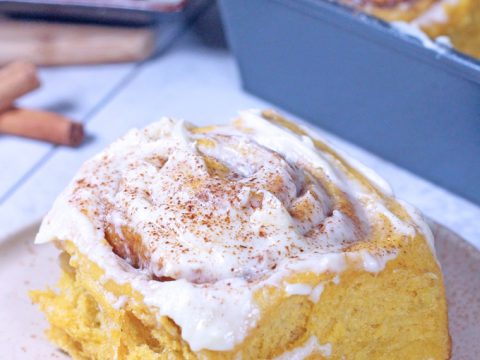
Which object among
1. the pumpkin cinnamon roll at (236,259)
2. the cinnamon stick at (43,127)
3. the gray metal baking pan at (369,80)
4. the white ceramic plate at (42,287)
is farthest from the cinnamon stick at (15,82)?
the pumpkin cinnamon roll at (236,259)

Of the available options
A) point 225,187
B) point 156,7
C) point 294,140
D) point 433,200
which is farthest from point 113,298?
point 156,7

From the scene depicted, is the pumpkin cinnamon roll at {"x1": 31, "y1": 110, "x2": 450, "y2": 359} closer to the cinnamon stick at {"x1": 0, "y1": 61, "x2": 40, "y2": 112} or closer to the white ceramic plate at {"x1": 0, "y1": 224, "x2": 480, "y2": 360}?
the white ceramic plate at {"x1": 0, "y1": 224, "x2": 480, "y2": 360}

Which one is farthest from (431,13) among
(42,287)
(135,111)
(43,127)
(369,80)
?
(42,287)

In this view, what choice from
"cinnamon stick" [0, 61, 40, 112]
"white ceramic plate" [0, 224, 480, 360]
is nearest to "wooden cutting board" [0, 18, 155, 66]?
Result: "cinnamon stick" [0, 61, 40, 112]

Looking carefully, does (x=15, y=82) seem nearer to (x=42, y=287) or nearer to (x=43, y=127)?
(x=43, y=127)

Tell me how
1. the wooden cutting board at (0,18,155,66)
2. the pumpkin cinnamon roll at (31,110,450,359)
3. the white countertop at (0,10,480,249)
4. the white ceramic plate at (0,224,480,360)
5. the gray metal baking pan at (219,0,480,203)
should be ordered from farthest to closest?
the wooden cutting board at (0,18,155,66) < the white countertop at (0,10,480,249) < the gray metal baking pan at (219,0,480,203) < the white ceramic plate at (0,224,480,360) < the pumpkin cinnamon roll at (31,110,450,359)

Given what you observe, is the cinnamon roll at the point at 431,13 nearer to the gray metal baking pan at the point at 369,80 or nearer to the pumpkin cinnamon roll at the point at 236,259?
the gray metal baking pan at the point at 369,80
